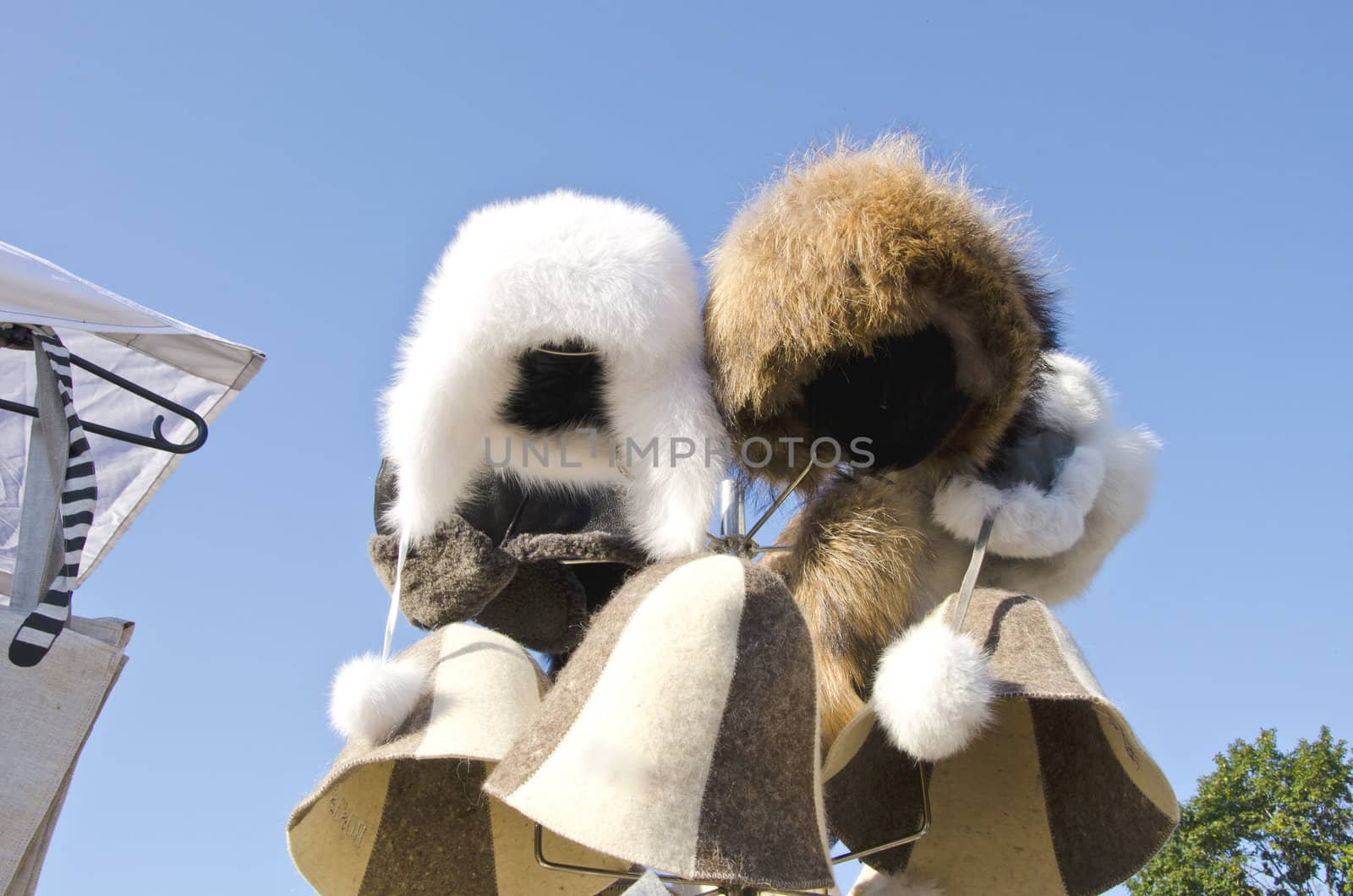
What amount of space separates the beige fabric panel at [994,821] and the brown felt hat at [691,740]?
493mm

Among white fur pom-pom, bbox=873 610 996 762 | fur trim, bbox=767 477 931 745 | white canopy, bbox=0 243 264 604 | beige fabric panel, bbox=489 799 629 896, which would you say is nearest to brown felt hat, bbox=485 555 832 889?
white fur pom-pom, bbox=873 610 996 762

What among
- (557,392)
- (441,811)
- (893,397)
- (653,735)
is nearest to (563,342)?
(557,392)

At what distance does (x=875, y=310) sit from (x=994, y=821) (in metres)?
0.81

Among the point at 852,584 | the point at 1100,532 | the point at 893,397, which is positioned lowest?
the point at 852,584

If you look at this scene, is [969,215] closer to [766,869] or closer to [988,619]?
[988,619]

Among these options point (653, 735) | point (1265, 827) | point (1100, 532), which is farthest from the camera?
point (1265, 827)

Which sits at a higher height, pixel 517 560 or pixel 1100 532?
pixel 1100 532

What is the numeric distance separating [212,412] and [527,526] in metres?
0.57

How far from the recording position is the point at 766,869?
44.9 inches

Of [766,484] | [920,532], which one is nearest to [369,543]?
[766,484]

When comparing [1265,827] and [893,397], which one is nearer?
[893,397]

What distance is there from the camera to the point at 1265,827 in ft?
21.0

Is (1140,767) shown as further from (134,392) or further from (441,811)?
(134,392)

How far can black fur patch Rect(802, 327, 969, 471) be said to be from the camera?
151 cm
